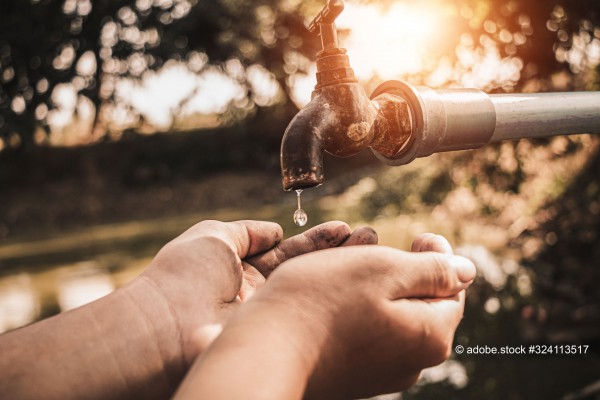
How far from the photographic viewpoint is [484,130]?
57.4 inches

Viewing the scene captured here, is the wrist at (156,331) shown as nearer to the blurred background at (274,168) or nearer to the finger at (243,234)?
the finger at (243,234)

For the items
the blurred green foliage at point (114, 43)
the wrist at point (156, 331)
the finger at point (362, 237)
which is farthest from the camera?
the blurred green foliage at point (114, 43)

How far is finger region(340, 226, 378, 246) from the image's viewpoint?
1703 millimetres

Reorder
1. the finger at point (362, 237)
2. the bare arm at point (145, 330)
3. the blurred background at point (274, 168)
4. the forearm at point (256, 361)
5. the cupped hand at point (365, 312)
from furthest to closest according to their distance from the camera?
A: 1. the blurred background at point (274, 168)
2. the finger at point (362, 237)
3. the bare arm at point (145, 330)
4. the cupped hand at point (365, 312)
5. the forearm at point (256, 361)

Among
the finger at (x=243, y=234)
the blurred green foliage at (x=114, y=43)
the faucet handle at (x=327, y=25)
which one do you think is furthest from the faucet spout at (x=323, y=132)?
the blurred green foliage at (x=114, y=43)

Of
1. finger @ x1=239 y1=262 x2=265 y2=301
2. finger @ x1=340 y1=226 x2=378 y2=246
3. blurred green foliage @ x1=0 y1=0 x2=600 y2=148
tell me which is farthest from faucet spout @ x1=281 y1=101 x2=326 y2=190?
blurred green foliage @ x1=0 y1=0 x2=600 y2=148

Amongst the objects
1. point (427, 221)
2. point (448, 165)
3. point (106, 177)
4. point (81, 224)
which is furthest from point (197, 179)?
point (448, 165)

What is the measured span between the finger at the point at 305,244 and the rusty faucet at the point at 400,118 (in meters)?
0.32

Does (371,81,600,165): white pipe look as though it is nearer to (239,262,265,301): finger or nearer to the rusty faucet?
the rusty faucet

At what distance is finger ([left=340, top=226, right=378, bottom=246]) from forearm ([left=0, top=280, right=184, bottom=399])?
0.63 meters

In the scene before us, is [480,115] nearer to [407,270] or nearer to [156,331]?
[407,270]

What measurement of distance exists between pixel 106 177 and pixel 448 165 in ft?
43.8

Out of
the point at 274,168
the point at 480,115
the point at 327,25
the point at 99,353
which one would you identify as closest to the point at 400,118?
the point at 480,115

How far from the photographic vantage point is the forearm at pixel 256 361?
92cm
